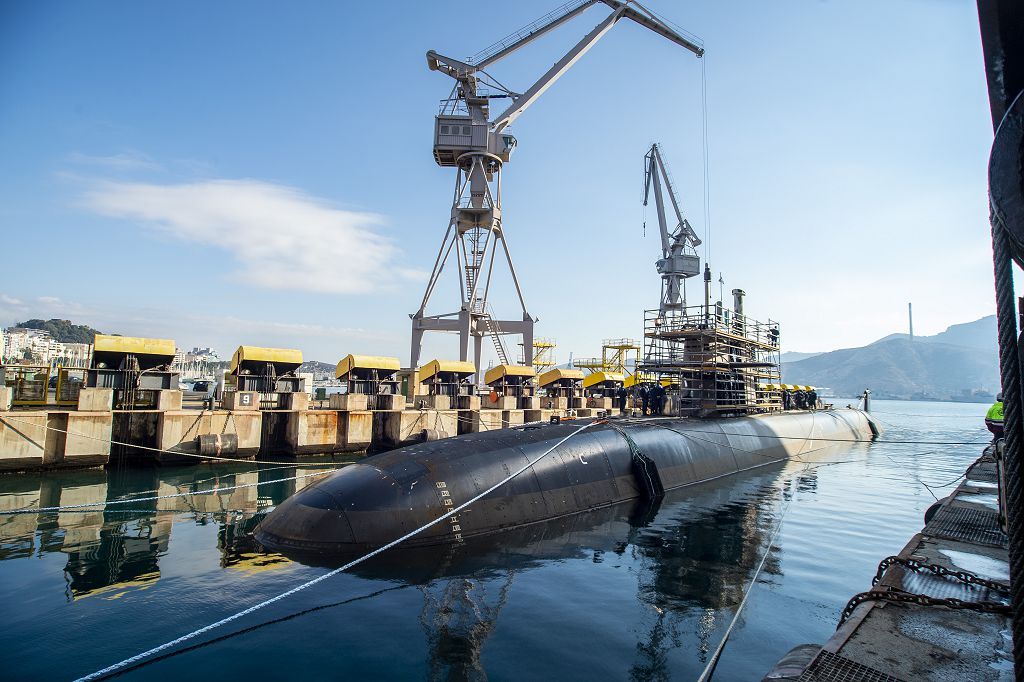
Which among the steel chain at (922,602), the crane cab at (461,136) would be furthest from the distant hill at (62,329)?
the steel chain at (922,602)

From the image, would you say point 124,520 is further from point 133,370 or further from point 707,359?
point 707,359

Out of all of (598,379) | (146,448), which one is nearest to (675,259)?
(598,379)

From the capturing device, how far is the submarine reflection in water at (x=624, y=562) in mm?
6348

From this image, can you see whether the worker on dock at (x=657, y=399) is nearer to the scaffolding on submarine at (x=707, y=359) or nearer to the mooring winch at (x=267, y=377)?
the scaffolding on submarine at (x=707, y=359)

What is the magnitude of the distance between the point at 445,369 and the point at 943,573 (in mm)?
24458

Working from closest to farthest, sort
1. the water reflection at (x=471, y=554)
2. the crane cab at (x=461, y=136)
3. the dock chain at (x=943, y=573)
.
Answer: the dock chain at (x=943, y=573), the water reflection at (x=471, y=554), the crane cab at (x=461, y=136)

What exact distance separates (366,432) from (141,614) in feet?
53.8

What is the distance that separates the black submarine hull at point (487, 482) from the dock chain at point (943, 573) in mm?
6160

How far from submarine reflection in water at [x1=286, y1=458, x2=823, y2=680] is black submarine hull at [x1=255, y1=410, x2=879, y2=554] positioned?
31 centimetres

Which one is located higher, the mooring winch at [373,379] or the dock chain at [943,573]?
the mooring winch at [373,379]

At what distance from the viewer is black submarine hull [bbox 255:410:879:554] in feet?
29.6

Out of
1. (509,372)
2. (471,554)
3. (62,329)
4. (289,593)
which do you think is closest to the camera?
(289,593)

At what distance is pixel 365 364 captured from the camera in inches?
995

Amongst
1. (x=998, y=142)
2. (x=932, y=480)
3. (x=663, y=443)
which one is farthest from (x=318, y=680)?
(x=932, y=480)
